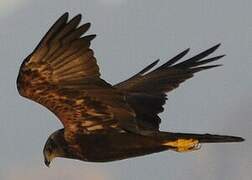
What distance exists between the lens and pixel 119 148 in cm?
1434

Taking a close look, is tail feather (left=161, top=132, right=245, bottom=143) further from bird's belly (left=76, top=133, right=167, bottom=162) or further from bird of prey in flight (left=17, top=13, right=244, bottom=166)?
bird's belly (left=76, top=133, right=167, bottom=162)

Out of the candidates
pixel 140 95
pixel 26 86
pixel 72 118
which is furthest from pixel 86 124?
pixel 140 95

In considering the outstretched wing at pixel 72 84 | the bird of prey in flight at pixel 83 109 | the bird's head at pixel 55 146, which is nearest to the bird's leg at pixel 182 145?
the bird of prey in flight at pixel 83 109

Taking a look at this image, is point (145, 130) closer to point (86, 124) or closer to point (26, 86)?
point (86, 124)

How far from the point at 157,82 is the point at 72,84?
4.40 metres

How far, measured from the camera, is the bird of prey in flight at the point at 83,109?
13727 mm

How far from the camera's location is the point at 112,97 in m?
14.3

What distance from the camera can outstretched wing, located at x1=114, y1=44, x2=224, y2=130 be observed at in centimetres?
1696

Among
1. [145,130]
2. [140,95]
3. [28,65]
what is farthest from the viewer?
[140,95]

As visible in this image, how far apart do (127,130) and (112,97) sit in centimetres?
59

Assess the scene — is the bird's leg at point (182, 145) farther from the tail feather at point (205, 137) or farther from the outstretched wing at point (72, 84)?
the outstretched wing at point (72, 84)

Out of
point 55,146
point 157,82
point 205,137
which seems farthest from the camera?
point 157,82

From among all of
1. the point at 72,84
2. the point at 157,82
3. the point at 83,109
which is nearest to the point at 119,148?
the point at 83,109

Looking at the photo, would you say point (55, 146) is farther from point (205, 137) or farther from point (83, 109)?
point (205, 137)
